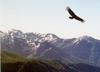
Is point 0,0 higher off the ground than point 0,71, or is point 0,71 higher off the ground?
point 0,0

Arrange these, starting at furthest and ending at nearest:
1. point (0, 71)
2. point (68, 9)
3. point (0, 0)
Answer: point (0, 0) → point (0, 71) → point (68, 9)

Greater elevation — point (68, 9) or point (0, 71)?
point (68, 9)

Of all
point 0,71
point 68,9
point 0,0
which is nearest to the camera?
point 68,9

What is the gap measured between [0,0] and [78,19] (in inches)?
151

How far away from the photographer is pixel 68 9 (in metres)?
9.60

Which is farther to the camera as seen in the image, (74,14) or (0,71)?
(0,71)

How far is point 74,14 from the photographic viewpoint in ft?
32.9

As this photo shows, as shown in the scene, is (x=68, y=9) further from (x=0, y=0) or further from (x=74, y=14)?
(x=0, y=0)

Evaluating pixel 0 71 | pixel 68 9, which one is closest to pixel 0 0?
pixel 0 71

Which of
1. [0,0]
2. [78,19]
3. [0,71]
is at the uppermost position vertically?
[0,0]

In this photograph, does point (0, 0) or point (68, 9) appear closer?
point (68, 9)

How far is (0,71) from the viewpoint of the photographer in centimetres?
1112

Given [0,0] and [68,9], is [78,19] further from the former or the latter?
[0,0]

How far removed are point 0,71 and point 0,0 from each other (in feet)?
10.0
